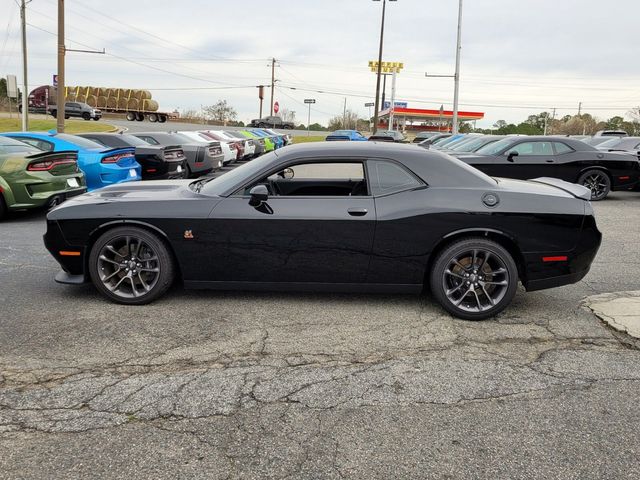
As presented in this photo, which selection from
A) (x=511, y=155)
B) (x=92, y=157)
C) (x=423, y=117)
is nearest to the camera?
(x=92, y=157)

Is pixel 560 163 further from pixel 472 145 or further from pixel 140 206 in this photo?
pixel 140 206

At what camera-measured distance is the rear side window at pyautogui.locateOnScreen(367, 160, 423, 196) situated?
15.8ft

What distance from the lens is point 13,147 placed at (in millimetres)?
9062

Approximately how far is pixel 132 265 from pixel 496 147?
10084mm

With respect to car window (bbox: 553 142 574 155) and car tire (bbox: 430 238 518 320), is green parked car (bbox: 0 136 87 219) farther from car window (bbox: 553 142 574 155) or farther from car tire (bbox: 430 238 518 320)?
car window (bbox: 553 142 574 155)

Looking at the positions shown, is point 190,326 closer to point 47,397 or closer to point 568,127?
point 47,397

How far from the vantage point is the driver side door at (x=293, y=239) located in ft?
15.4

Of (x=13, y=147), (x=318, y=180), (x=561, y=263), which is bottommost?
(x=561, y=263)

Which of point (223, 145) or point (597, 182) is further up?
point (223, 145)

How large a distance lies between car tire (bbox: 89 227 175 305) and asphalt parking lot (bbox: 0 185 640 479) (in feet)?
0.56

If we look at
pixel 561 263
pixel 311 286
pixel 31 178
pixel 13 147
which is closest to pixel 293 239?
pixel 311 286

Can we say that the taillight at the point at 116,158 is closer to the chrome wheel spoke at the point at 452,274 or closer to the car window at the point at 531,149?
the chrome wheel spoke at the point at 452,274

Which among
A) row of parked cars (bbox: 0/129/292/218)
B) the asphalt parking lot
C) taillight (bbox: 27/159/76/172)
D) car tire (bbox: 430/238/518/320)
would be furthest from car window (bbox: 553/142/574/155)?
taillight (bbox: 27/159/76/172)

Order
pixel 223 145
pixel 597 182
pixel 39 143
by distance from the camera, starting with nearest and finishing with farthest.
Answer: pixel 39 143 < pixel 597 182 < pixel 223 145
